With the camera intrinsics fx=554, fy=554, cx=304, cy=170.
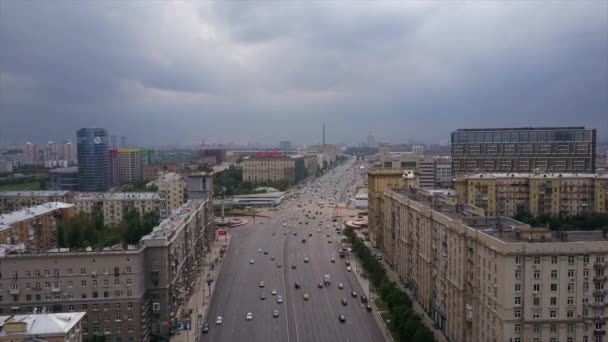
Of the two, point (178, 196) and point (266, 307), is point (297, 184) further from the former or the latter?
point (266, 307)

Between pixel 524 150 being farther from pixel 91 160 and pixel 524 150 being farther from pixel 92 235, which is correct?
pixel 91 160

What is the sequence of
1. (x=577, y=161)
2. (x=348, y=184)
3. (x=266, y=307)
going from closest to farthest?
(x=266, y=307) → (x=577, y=161) → (x=348, y=184)

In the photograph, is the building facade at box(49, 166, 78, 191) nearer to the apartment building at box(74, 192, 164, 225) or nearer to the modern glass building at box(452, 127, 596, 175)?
the apartment building at box(74, 192, 164, 225)

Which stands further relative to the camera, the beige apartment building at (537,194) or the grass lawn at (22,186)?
the grass lawn at (22,186)

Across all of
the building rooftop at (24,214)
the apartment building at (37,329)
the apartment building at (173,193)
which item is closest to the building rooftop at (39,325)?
the apartment building at (37,329)

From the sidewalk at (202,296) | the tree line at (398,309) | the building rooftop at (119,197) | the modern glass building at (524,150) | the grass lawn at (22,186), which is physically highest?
the modern glass building at (524,150)

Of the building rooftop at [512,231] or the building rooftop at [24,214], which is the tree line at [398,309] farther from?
the building rooftop at [24,214]

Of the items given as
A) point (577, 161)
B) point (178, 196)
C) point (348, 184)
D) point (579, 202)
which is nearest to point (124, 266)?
point (178, 196)
